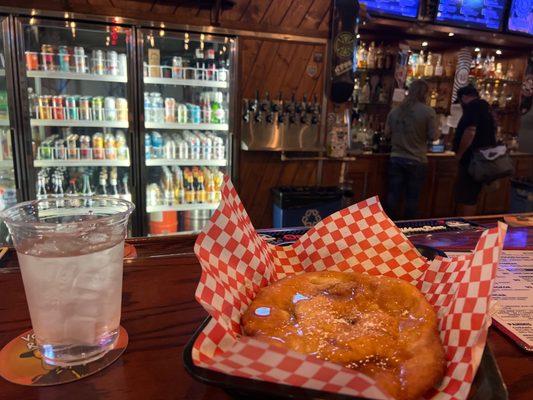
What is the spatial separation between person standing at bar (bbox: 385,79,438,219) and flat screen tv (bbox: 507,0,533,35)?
73.1 inches

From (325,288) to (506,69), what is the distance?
21.8 feet

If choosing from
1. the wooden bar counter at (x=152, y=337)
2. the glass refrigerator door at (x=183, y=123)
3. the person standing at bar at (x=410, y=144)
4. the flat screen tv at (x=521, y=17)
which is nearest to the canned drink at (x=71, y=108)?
the glass refrigerator door at (x=183, y=123)

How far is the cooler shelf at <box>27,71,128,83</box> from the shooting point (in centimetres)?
320

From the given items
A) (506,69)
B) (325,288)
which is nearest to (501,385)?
(325,288)

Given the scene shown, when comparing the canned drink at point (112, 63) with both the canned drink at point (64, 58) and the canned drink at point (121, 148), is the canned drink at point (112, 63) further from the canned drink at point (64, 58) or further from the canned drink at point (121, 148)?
the canned drink at point (121, 148)

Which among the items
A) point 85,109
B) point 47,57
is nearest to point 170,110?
point 85,109

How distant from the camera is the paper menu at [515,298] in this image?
0.86m

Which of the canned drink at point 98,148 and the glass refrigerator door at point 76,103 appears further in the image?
the canned drink at point 98,148

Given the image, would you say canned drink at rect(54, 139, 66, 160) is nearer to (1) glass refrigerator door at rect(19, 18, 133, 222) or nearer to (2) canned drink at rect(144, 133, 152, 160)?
(1) glass refrigerator door at rect(19, 18, 133, 222)

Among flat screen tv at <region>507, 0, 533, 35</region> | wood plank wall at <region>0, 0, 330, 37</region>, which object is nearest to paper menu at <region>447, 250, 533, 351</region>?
wood plank wall at <region>0, 0, 330, 37</region>

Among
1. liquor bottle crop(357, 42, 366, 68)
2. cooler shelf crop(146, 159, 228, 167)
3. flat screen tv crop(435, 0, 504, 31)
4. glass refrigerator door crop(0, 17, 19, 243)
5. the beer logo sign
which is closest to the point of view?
glass refrigerator door crop(0, 17, 19, 243)

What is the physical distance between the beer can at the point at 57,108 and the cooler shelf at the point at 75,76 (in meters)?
0.21

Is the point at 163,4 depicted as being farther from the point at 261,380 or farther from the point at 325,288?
the point at 261,380

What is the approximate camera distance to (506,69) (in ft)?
20.0
